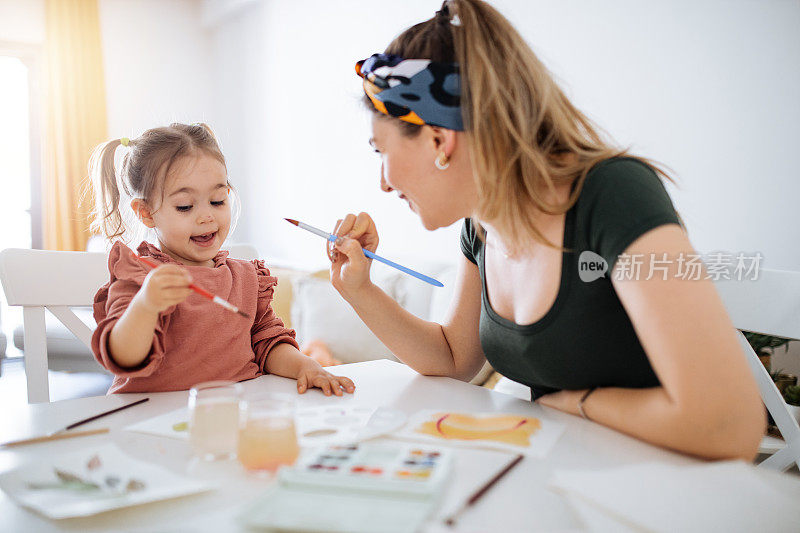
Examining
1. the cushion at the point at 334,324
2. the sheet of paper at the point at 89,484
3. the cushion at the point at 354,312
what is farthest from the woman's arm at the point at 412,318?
the cushion at the point at 334,324

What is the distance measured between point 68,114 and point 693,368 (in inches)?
206

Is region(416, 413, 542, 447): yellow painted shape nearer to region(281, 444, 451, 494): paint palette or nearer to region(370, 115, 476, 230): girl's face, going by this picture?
region(281, 444, 451, 494): paint palette

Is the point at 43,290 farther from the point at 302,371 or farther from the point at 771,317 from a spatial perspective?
the point at 771,317

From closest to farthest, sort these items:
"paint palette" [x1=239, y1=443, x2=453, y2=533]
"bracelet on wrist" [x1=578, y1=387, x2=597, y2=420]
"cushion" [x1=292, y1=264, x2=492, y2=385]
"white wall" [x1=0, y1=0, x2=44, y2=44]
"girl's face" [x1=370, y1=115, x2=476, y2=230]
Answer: "paint palette" [x1=239, y1=443, x2=453, y2=533]
"bracelet on wrist" [x1=578, y1=387, x2=597, y2=420]
"girl's face" [x1=370, y1=115, x2=476, y2=230]
"cushion" [x1=292, y1=264, x2=492, y2=385]
"white wall" [x1=0, y1=0, x2=44, y2=44]

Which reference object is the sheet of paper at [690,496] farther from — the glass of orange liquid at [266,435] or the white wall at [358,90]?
the white wall at [358,90]

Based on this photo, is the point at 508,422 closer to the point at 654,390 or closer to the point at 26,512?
the point at 654,390

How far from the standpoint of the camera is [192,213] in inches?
53.3

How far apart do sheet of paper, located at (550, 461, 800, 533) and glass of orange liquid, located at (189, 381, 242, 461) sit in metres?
0.40

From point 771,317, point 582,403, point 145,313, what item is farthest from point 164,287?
point 771,317

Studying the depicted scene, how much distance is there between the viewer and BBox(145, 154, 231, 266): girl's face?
1.35 metres

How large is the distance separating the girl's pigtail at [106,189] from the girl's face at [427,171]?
691 mm

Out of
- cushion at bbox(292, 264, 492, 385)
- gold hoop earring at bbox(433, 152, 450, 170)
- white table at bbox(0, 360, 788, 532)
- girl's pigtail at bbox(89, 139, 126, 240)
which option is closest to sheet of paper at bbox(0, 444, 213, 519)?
white table at bbox(0, 360, 788, 532)

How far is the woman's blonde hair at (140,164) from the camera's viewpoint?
139cm

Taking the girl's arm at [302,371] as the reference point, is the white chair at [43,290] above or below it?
above
